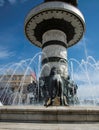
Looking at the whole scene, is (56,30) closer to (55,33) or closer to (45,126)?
(55,33)

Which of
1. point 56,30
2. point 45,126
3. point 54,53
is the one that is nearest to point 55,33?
point 56,30

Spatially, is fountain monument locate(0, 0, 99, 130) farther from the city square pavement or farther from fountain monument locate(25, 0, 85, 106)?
the city square pavement

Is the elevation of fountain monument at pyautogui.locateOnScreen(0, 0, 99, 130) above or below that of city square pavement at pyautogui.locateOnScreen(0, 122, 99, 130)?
above

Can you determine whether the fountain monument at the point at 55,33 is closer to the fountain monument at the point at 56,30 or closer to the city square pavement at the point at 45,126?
the fountain monument at the point at 56,30

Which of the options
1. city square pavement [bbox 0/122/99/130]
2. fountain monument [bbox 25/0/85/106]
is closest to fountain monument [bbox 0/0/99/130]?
fountain monument [bbox 25/0/85/106]

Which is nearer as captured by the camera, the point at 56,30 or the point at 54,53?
the point at 54,53

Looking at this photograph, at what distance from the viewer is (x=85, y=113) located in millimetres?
8438

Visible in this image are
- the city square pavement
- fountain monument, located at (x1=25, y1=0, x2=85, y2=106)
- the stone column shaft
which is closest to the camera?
the city square pavement

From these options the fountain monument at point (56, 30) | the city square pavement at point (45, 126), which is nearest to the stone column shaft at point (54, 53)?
the fountain monument at point (56, 30)

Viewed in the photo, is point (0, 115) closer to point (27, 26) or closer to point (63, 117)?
point (63, 117)

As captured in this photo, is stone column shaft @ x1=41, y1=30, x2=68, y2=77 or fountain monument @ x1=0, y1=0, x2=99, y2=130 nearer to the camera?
fountain monument @ x1=0, y1=0, x2=99, y2=130

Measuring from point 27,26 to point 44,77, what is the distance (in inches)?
350

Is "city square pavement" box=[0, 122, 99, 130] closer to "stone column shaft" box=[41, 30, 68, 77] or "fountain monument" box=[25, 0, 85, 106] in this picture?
"fountain monument" box=[25, 0, 85, 106]

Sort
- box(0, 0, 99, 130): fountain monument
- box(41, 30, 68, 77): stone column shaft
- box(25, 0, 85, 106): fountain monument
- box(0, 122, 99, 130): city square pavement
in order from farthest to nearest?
box(41, 30, 68, 77): stone column shaft < box(25, 0, 85, 106): fountain monument < box(0, 0, 99, 130): fountain monument < box(0, 122, 99, 130): city square pavement
